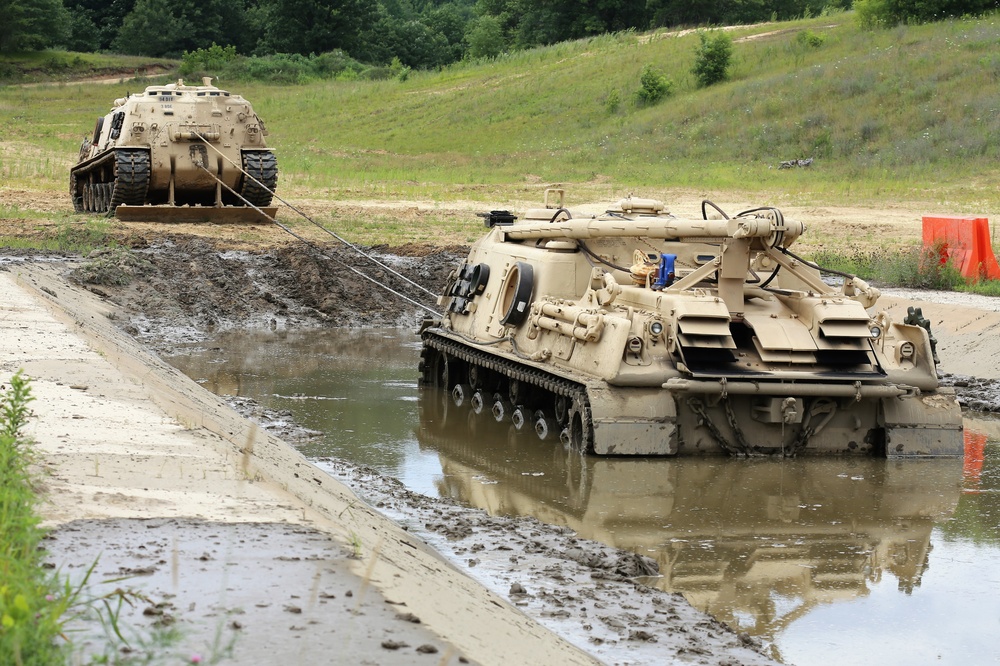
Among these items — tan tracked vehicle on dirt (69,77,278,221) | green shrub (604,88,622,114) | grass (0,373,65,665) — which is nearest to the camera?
grass (0,373,65,665)

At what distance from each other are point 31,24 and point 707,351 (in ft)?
192

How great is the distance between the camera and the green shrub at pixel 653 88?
146 feet

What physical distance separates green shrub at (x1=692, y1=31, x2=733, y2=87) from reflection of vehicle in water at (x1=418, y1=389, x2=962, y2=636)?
33.3 meters

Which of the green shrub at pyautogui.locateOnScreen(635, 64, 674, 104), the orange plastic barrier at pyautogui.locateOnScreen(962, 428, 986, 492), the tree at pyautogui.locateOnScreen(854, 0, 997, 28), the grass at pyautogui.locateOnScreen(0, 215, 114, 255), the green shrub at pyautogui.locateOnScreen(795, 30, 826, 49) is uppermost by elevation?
the tree at pyautogui.locateOnScreen(854, 0, 997, 28)

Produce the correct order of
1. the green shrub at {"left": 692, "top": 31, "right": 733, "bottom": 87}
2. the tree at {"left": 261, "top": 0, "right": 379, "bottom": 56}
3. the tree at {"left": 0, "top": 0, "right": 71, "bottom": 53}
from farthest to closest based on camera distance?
the tree at {"left": 261, "top": 0, "right": 379, "bottom": 56}
the tree at {"left": 0, "top": 0, "right": 71, "bottom": 53}
the green shrub at {"left": 692, "top": 31, "right": 733, "bottom": 87}

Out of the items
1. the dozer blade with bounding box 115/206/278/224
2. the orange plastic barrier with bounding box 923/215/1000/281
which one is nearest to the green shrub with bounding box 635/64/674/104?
the dozer blade with bounding box 115/206/278/224

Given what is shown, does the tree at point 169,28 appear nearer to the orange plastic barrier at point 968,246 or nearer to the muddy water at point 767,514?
the orange plastic barrier at point 968,246

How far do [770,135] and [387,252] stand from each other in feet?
58.7

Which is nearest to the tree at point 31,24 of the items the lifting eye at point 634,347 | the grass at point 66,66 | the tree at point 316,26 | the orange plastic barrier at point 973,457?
the grass at point 66,66

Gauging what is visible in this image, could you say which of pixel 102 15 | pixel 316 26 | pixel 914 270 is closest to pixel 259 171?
pixel 914 270

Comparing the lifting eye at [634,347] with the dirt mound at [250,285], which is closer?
the lifting eye at [634,347]

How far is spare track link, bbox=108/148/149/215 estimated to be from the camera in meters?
24.3

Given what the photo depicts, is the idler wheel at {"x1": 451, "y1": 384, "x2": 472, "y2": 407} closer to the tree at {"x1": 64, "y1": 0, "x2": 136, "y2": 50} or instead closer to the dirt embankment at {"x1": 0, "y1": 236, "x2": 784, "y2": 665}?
the dirt embankment at {"x1": 0, "y1": 236, "x2": 784, "y2": 665}

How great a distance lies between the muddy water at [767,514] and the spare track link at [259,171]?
10533 mm
